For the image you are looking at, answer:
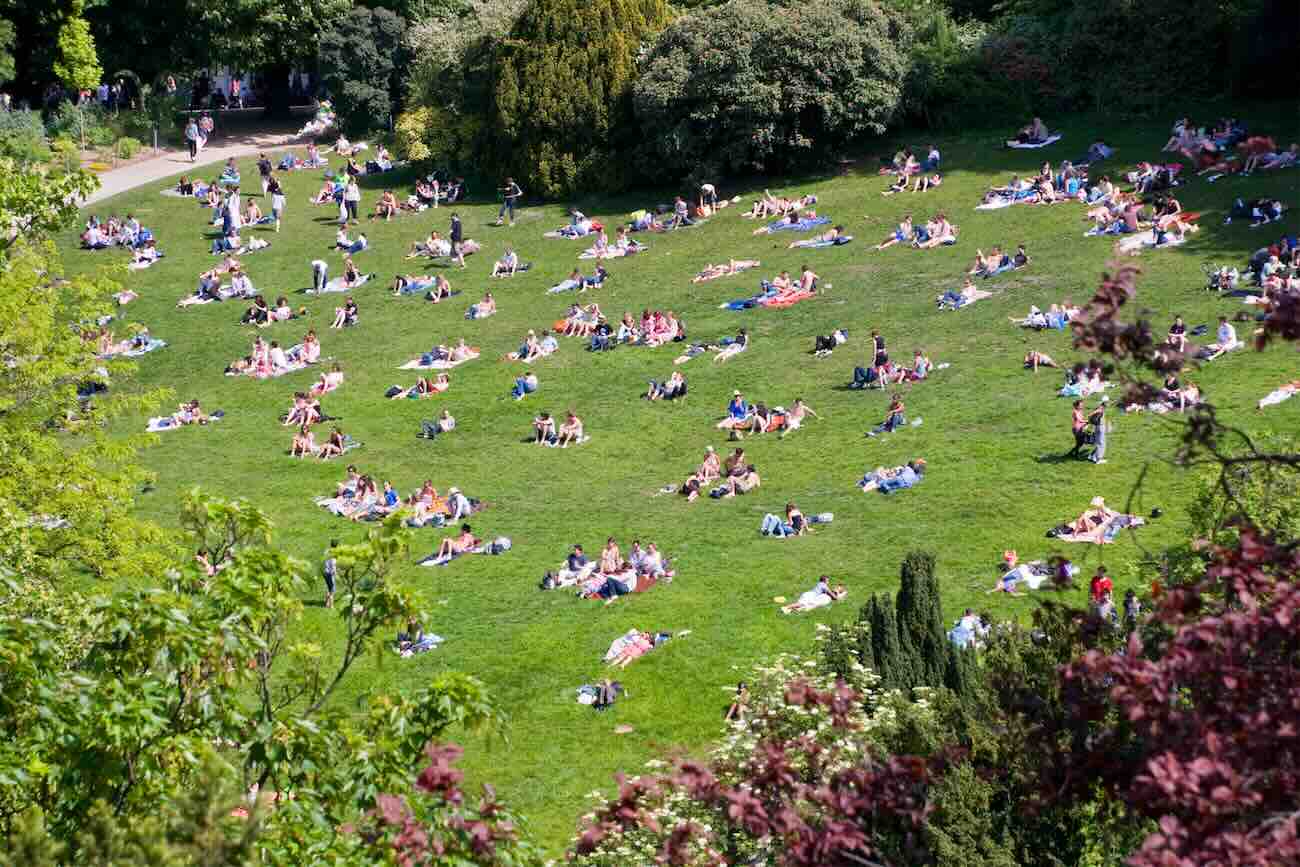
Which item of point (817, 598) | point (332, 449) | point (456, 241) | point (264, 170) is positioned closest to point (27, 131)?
point (264, 170)

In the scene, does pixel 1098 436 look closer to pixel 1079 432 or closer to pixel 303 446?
pixel 1079 432

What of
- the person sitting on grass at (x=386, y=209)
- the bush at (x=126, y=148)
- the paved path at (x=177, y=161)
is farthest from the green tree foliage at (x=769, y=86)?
the bush at (x=126, y=148)

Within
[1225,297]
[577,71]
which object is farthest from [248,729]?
[577,71]

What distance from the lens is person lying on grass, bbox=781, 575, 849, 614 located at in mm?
27234

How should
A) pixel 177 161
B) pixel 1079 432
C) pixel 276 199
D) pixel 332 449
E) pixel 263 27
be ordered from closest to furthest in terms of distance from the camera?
1. pixel 1079 432
2. pixel 332 449
3. pixel 276 199
4. pixel 177 161
5. pixel 263 27

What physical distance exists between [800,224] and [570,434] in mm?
14460

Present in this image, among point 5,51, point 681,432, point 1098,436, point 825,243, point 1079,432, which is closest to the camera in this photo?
point 1098,436

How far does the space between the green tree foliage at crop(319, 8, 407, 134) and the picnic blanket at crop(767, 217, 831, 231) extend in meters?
20.6

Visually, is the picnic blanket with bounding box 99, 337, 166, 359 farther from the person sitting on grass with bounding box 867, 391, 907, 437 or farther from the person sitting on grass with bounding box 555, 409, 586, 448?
the person sitting on grass with bounding box 867, 391, 907, 437

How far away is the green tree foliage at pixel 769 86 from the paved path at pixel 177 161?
59.5ft

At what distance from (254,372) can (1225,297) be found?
23.8 metres

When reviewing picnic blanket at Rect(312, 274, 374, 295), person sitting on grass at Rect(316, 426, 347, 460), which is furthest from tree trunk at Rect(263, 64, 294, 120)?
person sitting on grass at Rect(316, 426, 347, 460)

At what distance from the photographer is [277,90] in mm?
70000

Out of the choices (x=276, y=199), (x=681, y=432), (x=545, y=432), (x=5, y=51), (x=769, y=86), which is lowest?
(x=681, y=432)
